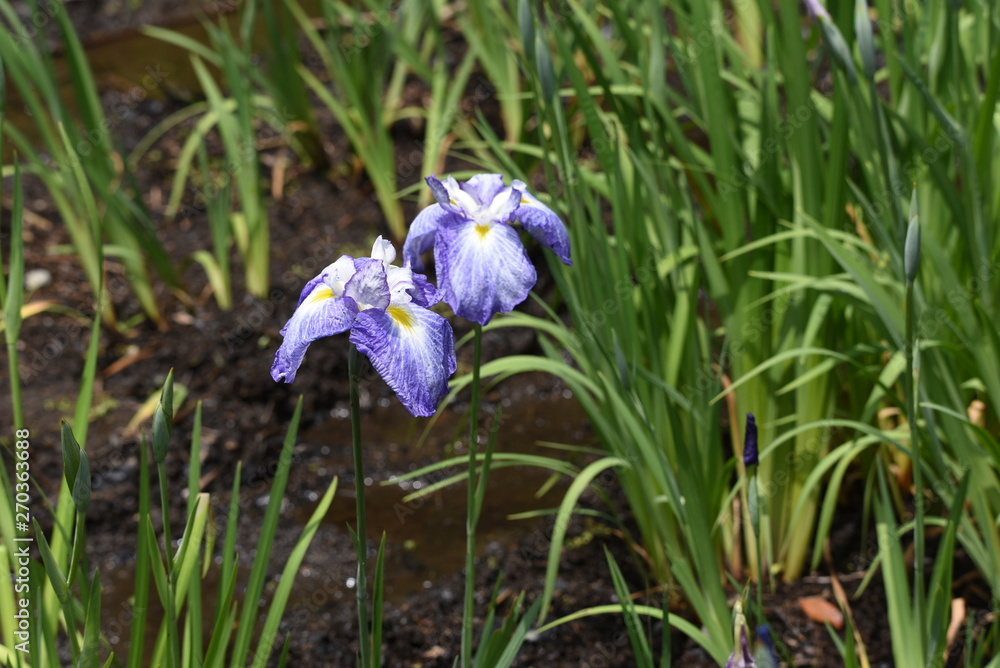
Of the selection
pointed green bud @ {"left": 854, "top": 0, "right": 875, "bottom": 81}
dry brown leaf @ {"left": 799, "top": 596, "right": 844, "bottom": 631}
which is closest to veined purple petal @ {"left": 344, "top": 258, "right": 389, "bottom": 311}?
pointed green bud @ {"left": 854, "top": 0, "right": 875, "bottom": 81}

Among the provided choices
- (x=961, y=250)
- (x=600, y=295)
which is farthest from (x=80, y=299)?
(x=961, y=250)

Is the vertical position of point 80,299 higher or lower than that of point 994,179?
lower

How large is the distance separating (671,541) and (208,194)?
74.3 inches

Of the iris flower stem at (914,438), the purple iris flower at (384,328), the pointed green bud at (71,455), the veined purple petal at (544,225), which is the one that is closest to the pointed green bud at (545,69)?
the veined purple petal at (544,225)

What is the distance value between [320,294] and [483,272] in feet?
0.68

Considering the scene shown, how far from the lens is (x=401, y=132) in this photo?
3.91 meters

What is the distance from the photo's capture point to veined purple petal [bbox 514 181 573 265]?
1.28 meters

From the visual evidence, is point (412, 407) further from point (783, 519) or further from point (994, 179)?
point (994, 179)

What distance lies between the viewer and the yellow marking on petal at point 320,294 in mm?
1162

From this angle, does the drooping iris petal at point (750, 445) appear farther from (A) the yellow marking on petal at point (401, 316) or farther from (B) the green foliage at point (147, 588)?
(B) the green foliage at point (147, 588)

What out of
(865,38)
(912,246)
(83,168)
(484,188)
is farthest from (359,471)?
(83,168)

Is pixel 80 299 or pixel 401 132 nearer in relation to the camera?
pixel 80 299

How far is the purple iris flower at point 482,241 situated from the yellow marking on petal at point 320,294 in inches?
5.0

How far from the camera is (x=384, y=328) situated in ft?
3.63
